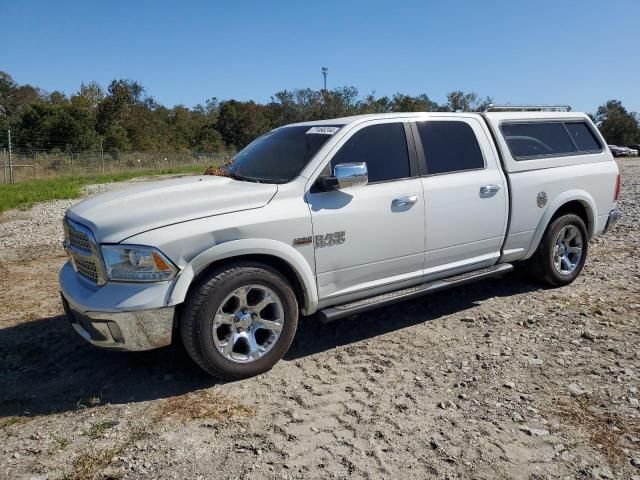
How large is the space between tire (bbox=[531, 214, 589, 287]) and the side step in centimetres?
64

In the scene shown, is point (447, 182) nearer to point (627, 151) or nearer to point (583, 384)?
point (583, 384)

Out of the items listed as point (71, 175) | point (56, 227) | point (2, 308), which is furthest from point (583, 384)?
point (71, 175)

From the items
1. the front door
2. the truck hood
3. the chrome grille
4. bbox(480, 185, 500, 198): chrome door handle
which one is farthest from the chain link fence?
bbox(480, 185, 500, 198): chrome door handle

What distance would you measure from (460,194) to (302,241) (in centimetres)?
164

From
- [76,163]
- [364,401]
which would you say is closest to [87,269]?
[364,401]

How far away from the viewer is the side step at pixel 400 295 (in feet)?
13.0

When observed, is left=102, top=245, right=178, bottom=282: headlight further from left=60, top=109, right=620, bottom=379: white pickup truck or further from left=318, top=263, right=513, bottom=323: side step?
left=318, top=263, right=513, bottom=323: side step

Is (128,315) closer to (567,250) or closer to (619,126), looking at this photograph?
(567,250)

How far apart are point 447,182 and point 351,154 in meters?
0.97

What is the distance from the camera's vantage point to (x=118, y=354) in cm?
421

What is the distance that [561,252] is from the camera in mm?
5598

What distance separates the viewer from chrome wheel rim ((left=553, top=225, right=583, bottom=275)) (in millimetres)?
5547

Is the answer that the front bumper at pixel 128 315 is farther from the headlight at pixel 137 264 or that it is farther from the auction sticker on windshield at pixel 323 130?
the auction sticker on windshield at pixel 323 130

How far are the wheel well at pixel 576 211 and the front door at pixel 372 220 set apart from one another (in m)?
2.05
